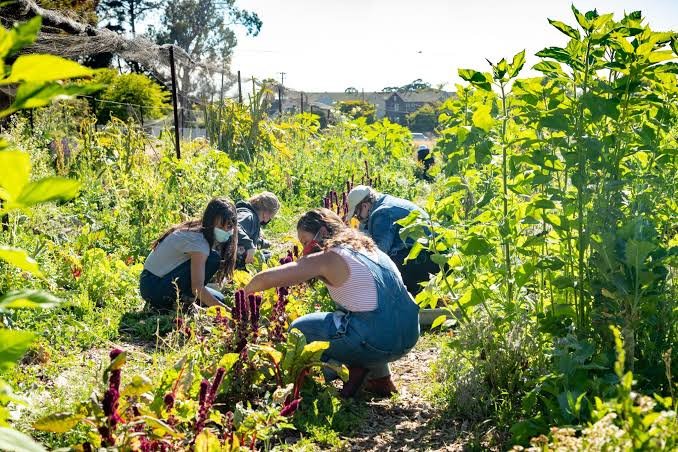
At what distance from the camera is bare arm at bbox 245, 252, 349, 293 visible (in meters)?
4.15

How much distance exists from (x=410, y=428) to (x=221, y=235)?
86.0 inches

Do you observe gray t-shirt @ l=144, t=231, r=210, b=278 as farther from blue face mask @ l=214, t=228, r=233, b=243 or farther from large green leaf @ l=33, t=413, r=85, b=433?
large green leaf @ l=33, t=413, r=85, b=433

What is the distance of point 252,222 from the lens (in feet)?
22.8

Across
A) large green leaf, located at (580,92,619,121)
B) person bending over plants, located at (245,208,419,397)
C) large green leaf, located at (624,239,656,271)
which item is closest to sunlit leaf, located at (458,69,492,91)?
large green leaf, located at (580,92,619,121)

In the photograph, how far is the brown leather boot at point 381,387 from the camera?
434 centimetres

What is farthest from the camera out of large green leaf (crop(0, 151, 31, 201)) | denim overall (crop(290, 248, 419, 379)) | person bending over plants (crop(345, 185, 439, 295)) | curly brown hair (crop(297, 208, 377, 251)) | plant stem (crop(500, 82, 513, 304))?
person bending over plants (crop(345, 185, 439, 295))

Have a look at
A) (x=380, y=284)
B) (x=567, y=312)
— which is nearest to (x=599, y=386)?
(x=567, y=312)

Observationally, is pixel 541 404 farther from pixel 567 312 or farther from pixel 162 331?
pixel 162 331

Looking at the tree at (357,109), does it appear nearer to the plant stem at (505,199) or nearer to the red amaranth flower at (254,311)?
the plant stem at (505,199)

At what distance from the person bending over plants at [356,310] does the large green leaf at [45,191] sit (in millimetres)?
3201

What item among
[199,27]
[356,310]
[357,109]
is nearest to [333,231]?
[356,310]

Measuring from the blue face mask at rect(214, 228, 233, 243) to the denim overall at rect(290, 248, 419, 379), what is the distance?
54.5 inches

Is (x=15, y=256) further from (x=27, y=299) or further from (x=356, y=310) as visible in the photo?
(x=356, y=310)

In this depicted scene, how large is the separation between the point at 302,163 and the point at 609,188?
29.6ft
